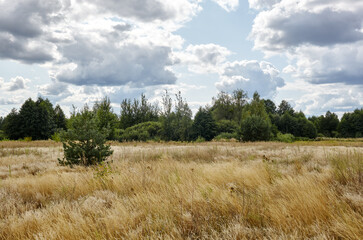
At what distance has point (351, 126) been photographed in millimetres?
74438

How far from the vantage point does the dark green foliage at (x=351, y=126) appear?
7331 centimetres

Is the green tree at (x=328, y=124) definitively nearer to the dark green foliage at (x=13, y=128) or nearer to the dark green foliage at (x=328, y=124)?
the dark green foliage at (x=328, y=124)

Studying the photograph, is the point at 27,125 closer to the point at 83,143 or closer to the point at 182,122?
the point at 182,122

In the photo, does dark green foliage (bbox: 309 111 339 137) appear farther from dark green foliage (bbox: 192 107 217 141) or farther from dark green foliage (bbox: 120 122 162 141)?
dark green foliage (bbox: 120 122 162 141)

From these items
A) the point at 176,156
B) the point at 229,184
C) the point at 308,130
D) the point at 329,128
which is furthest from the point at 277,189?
the point at 329,128

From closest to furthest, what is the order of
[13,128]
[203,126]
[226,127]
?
[203,126]
[226,127]
[13,128]

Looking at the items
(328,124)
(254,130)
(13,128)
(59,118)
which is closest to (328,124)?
(328,124)

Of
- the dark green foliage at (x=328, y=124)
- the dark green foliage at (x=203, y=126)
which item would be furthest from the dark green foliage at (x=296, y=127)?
the dark green foliage at (x=203, y=126)

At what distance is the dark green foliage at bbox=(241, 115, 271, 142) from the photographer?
3148cm

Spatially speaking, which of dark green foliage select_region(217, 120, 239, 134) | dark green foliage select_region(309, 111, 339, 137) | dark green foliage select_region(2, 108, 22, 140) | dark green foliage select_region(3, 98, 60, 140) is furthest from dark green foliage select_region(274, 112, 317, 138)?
dark green foliage select_region(2, 108, 22, 140)

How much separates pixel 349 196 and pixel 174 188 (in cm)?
288

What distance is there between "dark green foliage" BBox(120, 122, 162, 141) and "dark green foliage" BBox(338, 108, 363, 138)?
59.9 metres

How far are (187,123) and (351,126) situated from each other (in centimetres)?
6089

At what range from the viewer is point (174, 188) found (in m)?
4.94
